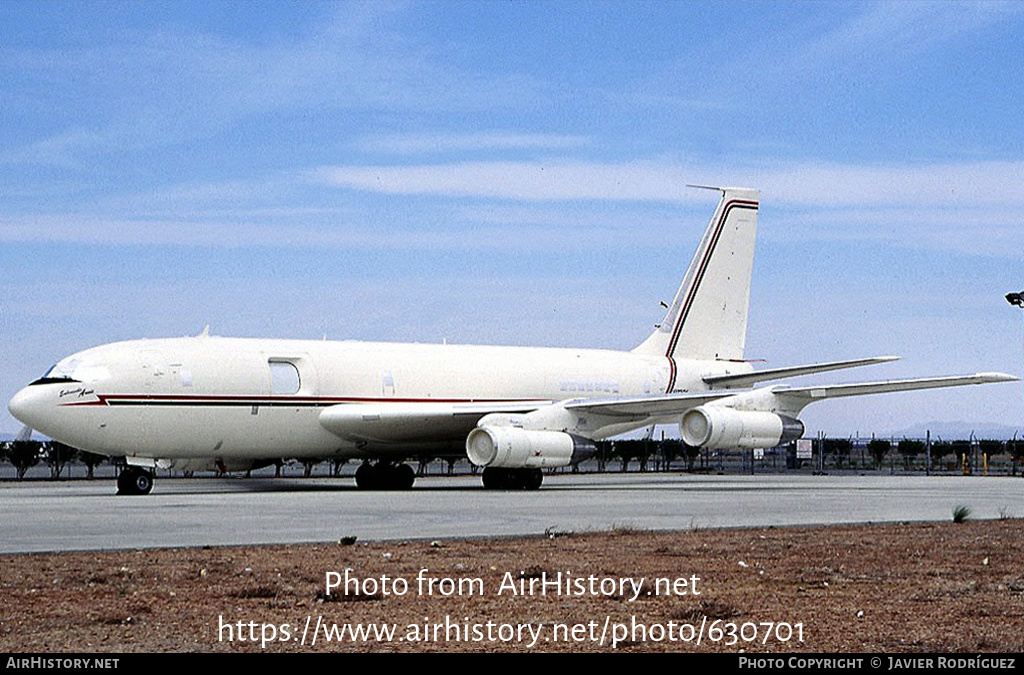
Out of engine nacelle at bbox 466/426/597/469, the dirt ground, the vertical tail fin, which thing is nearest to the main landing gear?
engine nacelle at bbox 466/426/597/469

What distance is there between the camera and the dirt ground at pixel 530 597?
9.09m

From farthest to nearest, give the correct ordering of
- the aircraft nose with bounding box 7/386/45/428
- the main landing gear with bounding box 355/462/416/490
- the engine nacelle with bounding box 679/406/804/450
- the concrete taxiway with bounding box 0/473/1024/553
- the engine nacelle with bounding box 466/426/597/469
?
the main landing gear with bounding box 355/462/416/490
the engine nacelle with bounding box 679/406/804/450
the engine nacelle with bounding box 466/426/597/469
the aircraft nose with bounding box 7/386/45/428
the concrete taxiway with bounding box 0/473/1024/553

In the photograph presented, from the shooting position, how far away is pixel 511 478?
107 ft

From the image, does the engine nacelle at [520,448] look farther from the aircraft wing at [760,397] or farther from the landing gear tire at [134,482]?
the landing gear tire at [134,482]

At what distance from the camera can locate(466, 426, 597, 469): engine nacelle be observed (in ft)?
103

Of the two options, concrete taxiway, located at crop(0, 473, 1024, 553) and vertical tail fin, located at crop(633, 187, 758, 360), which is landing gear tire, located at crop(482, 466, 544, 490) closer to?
concrete taxiway, located at crop(0, 473, 1024, 553)

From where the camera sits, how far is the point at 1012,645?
880 centimetres

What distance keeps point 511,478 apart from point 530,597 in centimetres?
2163

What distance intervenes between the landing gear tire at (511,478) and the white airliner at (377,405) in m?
0.03

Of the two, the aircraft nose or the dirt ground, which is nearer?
the dirt ground

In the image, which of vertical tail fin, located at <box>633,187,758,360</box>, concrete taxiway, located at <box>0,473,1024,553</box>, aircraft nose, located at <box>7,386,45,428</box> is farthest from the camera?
vertical tail fin, located at <box>633,187,758,360</box>

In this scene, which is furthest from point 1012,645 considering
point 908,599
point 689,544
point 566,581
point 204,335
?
point 204,335

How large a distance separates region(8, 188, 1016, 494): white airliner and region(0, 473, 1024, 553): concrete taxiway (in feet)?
3.52

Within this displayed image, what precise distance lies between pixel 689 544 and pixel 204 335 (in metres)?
19.1
